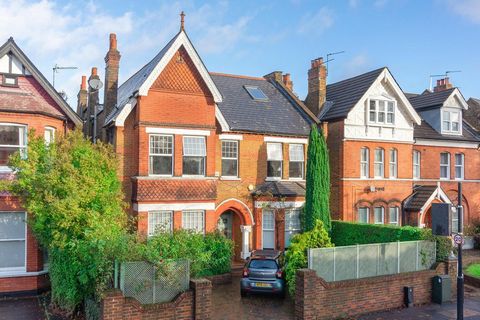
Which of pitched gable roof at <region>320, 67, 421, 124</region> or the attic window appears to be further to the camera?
the attic window

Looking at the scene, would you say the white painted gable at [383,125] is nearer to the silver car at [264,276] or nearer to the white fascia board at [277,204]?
the white fascia board at [277,204]

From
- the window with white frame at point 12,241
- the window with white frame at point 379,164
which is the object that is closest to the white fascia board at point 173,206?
the window with white frame at point 12,241

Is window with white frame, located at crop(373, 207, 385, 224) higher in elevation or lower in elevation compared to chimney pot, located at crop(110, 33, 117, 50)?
lower

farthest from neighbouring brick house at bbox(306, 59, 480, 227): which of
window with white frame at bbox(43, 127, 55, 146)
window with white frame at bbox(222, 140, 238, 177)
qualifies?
window with white frame at bbox(43, 127, 55, 146)

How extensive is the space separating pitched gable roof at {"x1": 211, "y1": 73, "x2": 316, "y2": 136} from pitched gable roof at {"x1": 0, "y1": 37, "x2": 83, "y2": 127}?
7535 mm

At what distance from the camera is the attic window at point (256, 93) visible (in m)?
25.9

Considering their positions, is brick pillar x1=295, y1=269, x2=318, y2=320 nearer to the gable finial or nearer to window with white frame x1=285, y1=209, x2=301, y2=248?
window with white frame x1=285, y1=209, x2=301, y2=248

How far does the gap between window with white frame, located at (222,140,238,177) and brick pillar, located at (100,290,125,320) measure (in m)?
11.6

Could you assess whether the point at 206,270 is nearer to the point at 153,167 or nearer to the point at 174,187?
the point at 174,187

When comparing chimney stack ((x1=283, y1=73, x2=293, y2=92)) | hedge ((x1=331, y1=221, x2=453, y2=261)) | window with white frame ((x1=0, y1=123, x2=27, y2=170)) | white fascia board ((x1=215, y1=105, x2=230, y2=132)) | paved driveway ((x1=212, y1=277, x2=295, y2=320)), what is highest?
chimney stack ((x1=283, y1=73, x2=293, y2=92))

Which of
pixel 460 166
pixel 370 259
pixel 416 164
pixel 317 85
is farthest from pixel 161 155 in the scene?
pixel 460 166

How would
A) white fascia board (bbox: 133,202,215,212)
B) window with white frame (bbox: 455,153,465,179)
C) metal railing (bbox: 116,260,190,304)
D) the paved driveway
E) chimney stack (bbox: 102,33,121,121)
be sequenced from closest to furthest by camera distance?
1. metal railing (bbox: 116,260,190,304)
2. the paved driveway
3. white fascia board (bbox: 133,202,215,212)
4. chimney stack (bbox: 102,33,121,121)
5. window with white frame (bbox: 455,153,465,179)

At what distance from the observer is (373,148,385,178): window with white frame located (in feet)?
86.1

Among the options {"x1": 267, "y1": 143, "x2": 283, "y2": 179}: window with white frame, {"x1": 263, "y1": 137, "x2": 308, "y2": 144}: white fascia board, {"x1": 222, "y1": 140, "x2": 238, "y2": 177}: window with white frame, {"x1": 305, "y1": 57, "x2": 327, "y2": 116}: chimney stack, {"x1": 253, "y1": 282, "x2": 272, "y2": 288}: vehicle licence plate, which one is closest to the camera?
{"x1": 253, "y1": 282, "x2": 272, "y2": 288}: vehicle licence plate
